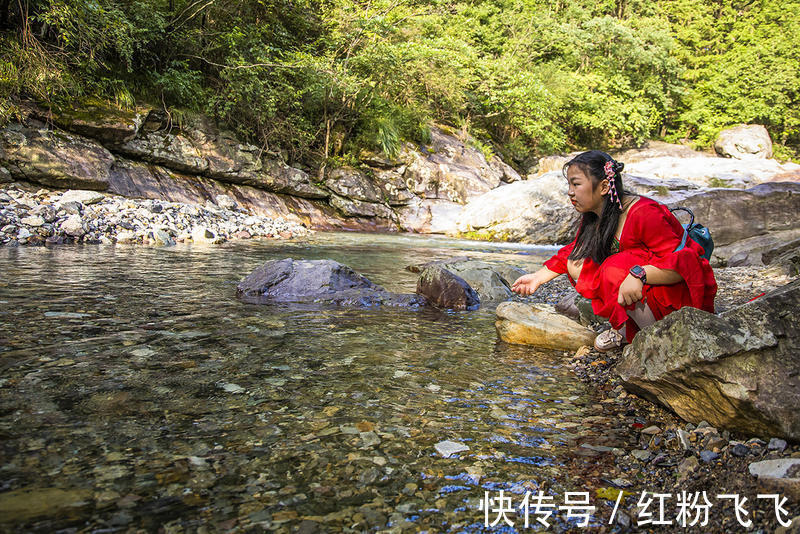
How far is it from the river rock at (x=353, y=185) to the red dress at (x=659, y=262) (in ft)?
45.6

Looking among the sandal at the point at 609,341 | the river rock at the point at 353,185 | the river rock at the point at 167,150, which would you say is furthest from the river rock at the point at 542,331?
the river rock at the point at 353,185

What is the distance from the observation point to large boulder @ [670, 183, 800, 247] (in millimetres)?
10031

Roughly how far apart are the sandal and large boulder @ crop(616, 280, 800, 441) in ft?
3.82

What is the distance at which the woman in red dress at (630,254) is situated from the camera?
257 cm

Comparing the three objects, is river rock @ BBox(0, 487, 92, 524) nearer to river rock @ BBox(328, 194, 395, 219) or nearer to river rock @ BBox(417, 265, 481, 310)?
river rock @ BBox(417, 265, 481, 310)

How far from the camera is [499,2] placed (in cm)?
2716

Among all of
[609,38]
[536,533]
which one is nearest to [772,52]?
[609,38]

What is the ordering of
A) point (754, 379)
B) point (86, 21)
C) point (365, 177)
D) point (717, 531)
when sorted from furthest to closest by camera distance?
point (365, 177), point (86, 21), point (754, 379), point (717, 531)

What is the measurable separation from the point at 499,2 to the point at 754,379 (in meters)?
30.4

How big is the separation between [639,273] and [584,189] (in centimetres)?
58

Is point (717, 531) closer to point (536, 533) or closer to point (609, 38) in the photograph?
point (536, 533)

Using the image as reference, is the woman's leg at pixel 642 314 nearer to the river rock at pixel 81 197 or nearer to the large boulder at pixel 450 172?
the river rock at pixel 81 197

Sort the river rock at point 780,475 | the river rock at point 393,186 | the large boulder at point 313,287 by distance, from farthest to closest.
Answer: the river rock at point 393,186
the large boulder at point 313,287
the river rock at point 780,475

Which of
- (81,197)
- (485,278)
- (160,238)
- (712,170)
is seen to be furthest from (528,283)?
(712,170)
